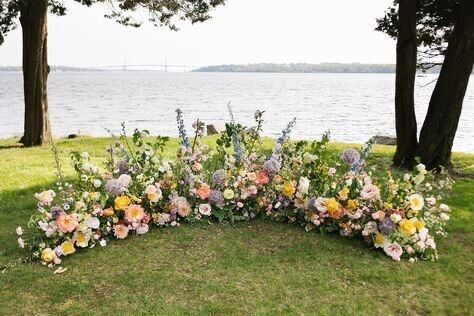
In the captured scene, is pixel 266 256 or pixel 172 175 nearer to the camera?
pixel 266 256

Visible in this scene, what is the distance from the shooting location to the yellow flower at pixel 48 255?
15.3 ft

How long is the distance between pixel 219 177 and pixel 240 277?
1501mm

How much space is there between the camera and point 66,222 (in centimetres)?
Answer: 476

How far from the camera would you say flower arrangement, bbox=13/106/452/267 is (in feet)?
16.2

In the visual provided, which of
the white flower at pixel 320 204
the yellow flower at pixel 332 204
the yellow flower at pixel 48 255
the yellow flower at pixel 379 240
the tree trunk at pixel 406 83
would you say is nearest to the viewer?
the yellow flower at pixel 48 255

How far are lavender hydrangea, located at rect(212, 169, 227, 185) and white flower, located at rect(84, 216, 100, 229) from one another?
4.60 feet

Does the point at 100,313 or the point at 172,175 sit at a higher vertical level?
the point at 172,175

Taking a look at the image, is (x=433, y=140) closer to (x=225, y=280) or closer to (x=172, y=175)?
(x=172, y=175)

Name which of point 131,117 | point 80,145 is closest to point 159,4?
point 80,145

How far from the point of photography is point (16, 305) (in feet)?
13.1

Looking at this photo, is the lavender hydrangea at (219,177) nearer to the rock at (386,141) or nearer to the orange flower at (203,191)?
the orange flower at (203,191)

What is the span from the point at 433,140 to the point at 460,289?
4928 mm

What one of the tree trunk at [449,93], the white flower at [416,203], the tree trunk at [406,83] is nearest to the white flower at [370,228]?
the white flower at [416,203]

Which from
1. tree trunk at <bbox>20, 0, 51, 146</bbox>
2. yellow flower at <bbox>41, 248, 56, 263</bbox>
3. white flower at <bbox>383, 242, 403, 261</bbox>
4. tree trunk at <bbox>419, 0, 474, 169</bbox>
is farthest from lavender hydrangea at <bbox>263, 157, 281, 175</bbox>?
tree trunk at <bbox>20, 0, 51, 146</bbox>
